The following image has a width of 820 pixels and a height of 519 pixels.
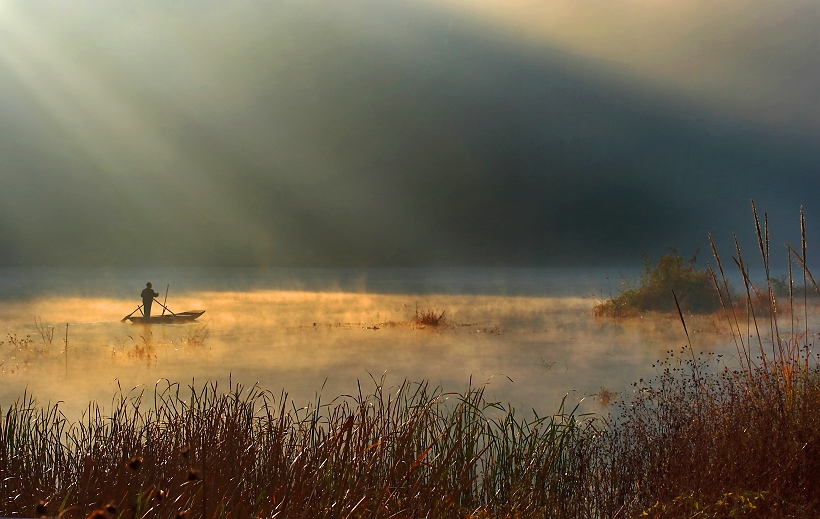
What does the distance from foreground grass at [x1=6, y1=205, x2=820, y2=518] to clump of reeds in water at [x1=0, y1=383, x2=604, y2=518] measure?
0.02 m

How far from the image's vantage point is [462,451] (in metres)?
5.55

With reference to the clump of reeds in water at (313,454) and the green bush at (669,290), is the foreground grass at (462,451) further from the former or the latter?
the green bush at (669,290)

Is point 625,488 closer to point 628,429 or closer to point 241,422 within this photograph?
point 628,429

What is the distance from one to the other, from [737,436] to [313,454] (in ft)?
10.3

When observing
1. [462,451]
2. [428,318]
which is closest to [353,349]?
[428,318]

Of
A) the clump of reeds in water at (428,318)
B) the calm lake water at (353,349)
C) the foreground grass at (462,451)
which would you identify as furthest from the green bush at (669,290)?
the foreground grass at (462,451)

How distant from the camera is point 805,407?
502 cm

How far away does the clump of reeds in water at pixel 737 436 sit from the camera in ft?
14.4

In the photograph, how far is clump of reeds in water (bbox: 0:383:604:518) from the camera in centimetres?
418

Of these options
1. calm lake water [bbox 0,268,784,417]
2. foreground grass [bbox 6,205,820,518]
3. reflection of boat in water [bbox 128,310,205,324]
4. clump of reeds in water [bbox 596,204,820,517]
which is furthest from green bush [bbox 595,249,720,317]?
foreground grass [bbox 6,205,820,518]

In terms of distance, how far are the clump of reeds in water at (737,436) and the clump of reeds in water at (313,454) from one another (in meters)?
0.56

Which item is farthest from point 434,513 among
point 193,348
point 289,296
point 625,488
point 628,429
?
point 289,296

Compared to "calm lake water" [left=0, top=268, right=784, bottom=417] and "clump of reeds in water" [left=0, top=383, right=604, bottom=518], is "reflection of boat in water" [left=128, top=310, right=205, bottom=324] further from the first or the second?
"clump of reeds in water" [left=0, top=383, right=604, bottom=518]

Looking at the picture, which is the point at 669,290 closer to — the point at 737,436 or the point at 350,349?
the point at 350,349
